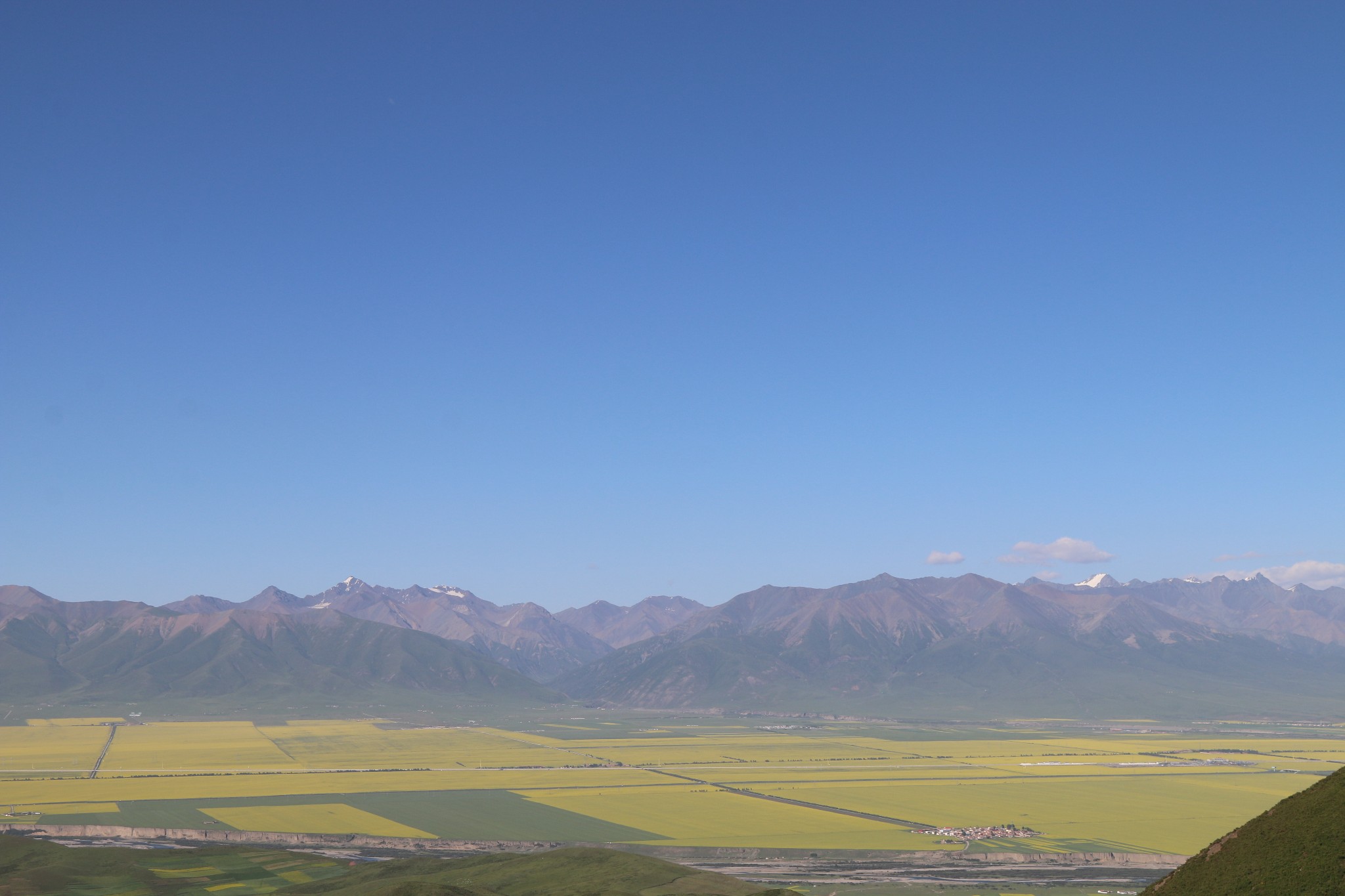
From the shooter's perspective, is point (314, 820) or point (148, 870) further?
point (314, 820)

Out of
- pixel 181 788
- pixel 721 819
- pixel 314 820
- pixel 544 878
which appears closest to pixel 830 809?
pixel 721 819

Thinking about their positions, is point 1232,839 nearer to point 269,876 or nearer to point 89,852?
point 269,876

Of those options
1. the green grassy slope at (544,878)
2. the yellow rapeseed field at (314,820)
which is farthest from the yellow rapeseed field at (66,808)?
the green grassy slope at (544,878)

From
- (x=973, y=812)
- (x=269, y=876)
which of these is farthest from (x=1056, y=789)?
(x=269, y=876)

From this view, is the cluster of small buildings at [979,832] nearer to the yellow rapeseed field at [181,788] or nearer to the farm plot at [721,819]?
the farm plot at [721,819]

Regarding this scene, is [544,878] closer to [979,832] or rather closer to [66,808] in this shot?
[979,832]

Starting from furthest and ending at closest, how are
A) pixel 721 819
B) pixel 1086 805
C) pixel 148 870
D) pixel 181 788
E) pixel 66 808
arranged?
pixel 181 788 → pixel 1086 805 → pixel 66 808 → pixel 721 819 → pixel 148 870
